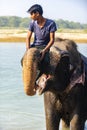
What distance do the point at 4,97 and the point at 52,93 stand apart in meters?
3.65

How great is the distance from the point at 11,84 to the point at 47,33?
4833 mm

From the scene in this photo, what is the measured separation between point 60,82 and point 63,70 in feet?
0.33

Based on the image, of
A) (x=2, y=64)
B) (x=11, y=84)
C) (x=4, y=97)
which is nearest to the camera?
(x=4, y=97)

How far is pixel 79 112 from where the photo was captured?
15.5 ft

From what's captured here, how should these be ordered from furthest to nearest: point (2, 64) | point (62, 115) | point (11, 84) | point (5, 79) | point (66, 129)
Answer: point (2, 64) < point (5, 79) < point (11, 84) < point (66, 129) < point (62, 115)

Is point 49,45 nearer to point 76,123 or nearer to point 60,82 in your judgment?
point 60,82

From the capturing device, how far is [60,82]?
14.6 ft

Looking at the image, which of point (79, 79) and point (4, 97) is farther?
point (4, 97)

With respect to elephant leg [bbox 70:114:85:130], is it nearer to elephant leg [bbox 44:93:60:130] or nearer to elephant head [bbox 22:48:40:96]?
elephant leg [bbox 44:93:60:130]

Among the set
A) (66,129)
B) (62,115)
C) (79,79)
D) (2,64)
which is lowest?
(2,64)

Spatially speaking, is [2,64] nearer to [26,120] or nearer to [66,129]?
[26,120]

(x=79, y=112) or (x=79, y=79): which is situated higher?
(x=79, y=79)

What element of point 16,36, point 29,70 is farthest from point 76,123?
point 16,36

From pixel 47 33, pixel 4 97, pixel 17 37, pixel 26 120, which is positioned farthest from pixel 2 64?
pixel 17 37
